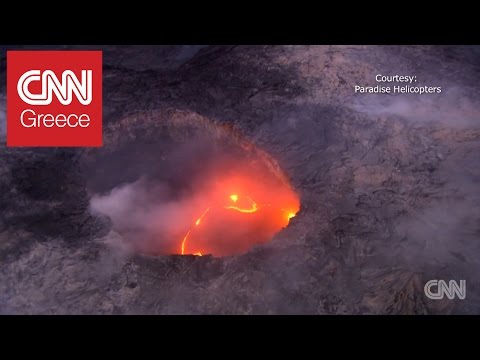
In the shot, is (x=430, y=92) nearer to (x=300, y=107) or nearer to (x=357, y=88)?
(x=357, y=88)

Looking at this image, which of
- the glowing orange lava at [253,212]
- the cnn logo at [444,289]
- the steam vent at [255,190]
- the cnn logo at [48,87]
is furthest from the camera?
the glowing orange lava at [253,212]

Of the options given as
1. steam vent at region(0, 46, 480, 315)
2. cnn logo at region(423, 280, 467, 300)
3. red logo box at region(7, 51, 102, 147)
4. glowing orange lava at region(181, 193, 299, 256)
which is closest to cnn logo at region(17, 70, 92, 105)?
red logo box at region(7, 51, 102, 147)

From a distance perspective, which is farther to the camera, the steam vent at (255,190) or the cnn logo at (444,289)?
the steam vent at (255,190)

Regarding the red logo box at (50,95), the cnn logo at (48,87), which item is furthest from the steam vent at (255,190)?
the cnn logo at (48,87)

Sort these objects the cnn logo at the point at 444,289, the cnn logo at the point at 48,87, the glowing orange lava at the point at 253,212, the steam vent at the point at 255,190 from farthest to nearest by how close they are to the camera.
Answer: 1. the glowing orange lava at the point at 253,212
2. the cnn logo at the point at 48,87
3. the steam vent at the point at 255,190
4. the cnn logo at the point at 444,289

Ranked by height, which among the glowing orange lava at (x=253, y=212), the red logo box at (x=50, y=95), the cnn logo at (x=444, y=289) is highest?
the red logo box at (x=50, y=95)

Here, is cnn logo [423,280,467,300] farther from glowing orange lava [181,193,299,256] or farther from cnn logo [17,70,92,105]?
cnn logo [17,70,92,105]

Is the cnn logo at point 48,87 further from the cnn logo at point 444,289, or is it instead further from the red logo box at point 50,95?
the cnn logo at point 444,289

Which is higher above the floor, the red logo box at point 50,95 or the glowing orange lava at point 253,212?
the red logo box at point 50,95
